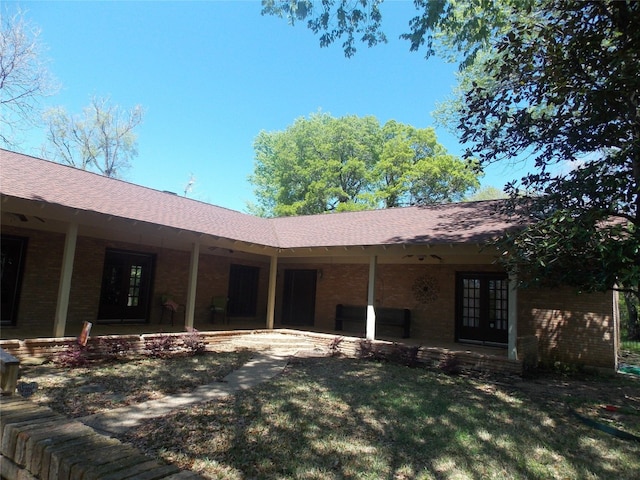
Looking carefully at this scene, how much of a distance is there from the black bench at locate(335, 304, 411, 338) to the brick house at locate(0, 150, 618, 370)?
0.25 ft

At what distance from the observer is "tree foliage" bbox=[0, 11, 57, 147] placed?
15836mm

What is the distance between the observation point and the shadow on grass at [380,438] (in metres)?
3.99

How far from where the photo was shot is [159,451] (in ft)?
13.5

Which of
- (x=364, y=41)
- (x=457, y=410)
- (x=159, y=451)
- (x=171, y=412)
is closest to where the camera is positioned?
(x=159, y=451)

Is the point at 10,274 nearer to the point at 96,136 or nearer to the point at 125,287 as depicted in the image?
the point at 125,287

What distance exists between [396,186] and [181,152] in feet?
50.1

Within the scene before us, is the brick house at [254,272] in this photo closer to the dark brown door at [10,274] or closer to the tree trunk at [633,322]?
the dark brown door at [10,274]

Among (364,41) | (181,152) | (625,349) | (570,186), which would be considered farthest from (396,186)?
(570,186)

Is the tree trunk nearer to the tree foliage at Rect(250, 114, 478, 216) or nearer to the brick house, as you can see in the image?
the brick house

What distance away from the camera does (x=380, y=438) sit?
478 cm

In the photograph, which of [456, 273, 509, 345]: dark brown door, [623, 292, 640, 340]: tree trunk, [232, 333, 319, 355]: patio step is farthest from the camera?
[623, 292, 640, 340]: tree trunk

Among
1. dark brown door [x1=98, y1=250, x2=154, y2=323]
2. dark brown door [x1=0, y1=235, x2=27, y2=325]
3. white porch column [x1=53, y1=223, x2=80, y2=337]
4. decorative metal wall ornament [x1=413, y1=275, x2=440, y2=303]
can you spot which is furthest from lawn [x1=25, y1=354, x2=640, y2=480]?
decorative metal wall ornament [x1=413, y1=275, x2=440, y2=303]

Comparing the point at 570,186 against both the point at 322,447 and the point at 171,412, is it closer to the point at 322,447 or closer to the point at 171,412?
the point at 322,447

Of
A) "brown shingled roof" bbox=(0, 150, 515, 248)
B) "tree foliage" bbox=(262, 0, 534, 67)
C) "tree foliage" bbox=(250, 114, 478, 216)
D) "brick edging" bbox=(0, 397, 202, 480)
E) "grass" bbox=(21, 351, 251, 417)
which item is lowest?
"grass" bbox=(21, 351, 251, 417)
